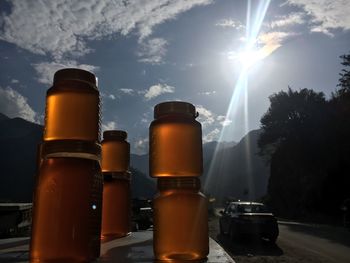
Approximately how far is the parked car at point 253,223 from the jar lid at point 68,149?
43.5 feet

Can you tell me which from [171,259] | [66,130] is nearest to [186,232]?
[171,259]

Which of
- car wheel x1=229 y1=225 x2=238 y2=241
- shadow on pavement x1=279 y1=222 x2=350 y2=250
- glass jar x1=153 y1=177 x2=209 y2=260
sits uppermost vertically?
glass jar x1=153 y1=177 x2=209 y2=260

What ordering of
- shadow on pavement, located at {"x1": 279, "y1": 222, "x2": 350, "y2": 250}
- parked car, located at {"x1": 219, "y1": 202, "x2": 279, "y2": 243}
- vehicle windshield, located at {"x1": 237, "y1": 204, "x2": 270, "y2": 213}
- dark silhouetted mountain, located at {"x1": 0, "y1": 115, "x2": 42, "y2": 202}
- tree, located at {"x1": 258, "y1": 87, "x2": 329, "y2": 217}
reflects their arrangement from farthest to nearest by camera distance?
1. dark silhouetted mountain, located at {"x1": 0, "y1": 115, "x2": 42, "y2": 202}
2. tree, located at {"x1": 258, "y1": 87, "x2": 329, "y2": 217}
3. shadow on pavement, located at {"x1": 279, "y1": 222, "x2": 350, "y2": 250}
4. vehicle windshield, located at {"x1": 237, "y1": 204, "x2": 270, "y2": 213}
5. parked car, located at {"x1": 219, "y1": 202, "x2": 279, "y2": 243}

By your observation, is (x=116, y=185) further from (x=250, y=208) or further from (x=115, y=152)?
(x=250, y=208)

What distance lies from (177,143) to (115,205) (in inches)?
31.2

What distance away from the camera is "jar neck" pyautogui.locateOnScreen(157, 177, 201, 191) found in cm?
152

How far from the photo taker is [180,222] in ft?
4.95

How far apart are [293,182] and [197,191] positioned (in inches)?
1646

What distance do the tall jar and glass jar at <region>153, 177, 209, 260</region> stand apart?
28.8 inches

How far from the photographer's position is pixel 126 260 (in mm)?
1436

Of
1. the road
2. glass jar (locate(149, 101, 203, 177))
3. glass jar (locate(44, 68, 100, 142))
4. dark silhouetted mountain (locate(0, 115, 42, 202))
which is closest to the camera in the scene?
glass jar (locate(44, 68, 100, 142))

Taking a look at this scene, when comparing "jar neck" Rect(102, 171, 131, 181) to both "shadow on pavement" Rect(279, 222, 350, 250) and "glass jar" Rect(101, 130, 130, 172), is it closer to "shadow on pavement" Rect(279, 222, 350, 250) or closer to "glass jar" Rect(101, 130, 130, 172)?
"glass jar" Rect(101, 130, 130, 172)

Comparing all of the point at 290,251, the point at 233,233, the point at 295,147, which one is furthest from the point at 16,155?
the point at 290,251

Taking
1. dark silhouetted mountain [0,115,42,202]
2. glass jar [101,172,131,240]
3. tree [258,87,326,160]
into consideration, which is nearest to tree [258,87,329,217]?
tree [258,87,326,160]
